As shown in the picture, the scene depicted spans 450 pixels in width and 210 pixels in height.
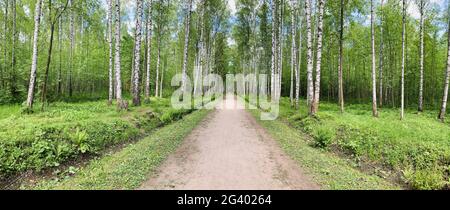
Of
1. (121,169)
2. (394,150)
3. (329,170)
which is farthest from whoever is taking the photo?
(394,150)

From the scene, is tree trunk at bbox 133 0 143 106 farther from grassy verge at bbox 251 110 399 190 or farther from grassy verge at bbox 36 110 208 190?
grassy verge at bbox 251 110 399 190

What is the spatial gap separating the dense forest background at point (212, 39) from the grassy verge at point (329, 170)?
10.4 metres

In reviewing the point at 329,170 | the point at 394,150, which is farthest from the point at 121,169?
the point at 394,150

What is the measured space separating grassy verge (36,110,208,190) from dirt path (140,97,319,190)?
0.30m

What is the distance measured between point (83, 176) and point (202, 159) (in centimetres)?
274

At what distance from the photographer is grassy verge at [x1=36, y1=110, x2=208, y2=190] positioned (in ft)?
15.4

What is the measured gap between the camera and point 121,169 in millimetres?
5434

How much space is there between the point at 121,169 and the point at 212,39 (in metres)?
29.9

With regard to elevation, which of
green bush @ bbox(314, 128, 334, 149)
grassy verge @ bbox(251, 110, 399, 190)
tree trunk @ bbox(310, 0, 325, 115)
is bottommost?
grassy verge @ bbox(251, 110, 399, 190)

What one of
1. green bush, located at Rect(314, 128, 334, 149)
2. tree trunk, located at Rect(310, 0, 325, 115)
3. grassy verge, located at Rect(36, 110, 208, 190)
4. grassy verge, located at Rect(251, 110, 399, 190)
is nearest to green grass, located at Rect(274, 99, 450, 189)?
green bush, located at Rect(314, 128, 334, 149)

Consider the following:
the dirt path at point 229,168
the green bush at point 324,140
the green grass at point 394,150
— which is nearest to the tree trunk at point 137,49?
the dirt path at point 229,168

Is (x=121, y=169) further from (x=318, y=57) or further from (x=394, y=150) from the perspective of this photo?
(x=318, y=57)
